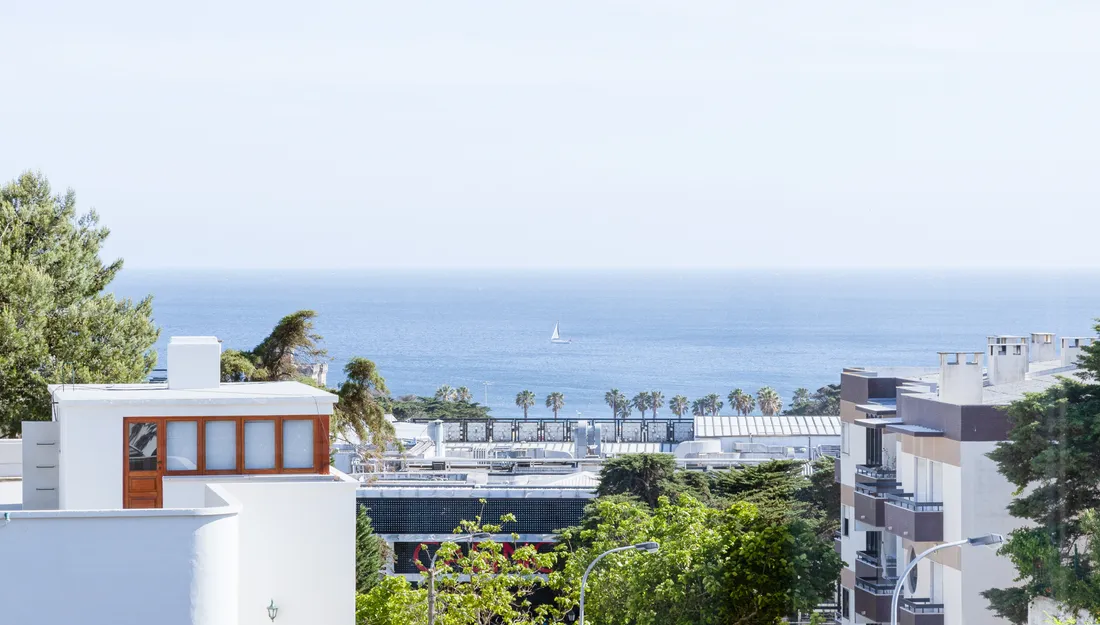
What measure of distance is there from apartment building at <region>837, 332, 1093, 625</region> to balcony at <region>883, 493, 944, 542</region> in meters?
0.01

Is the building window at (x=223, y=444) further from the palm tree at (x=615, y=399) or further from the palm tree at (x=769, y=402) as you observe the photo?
the palm tree at (x=615, y=399)

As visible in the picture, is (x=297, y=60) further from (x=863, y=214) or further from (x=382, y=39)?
(x=863, y=214)

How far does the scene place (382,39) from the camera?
18.7 m

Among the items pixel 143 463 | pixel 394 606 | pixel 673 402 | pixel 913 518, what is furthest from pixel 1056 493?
pixel 673 402

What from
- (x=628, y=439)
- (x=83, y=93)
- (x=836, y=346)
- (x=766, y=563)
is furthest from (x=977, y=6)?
(x=836, y=346)

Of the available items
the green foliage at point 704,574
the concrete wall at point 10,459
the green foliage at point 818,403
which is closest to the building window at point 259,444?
the concrete wall at point 10,459

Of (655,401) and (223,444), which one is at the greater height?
(223,444)

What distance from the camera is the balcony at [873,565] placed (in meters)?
13.3

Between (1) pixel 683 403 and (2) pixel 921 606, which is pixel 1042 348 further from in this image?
(1) pixel 683 403

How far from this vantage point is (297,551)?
10.0 meters

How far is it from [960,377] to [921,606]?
218 centimetres

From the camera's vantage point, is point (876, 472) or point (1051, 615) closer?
point (1051, 615)

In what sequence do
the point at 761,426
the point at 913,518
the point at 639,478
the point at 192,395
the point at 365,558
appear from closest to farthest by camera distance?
the point at 192,395 < the point at 913,518 < the point at 365,558 < the point at 639,478 < the point at 761,426

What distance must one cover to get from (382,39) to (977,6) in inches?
351
